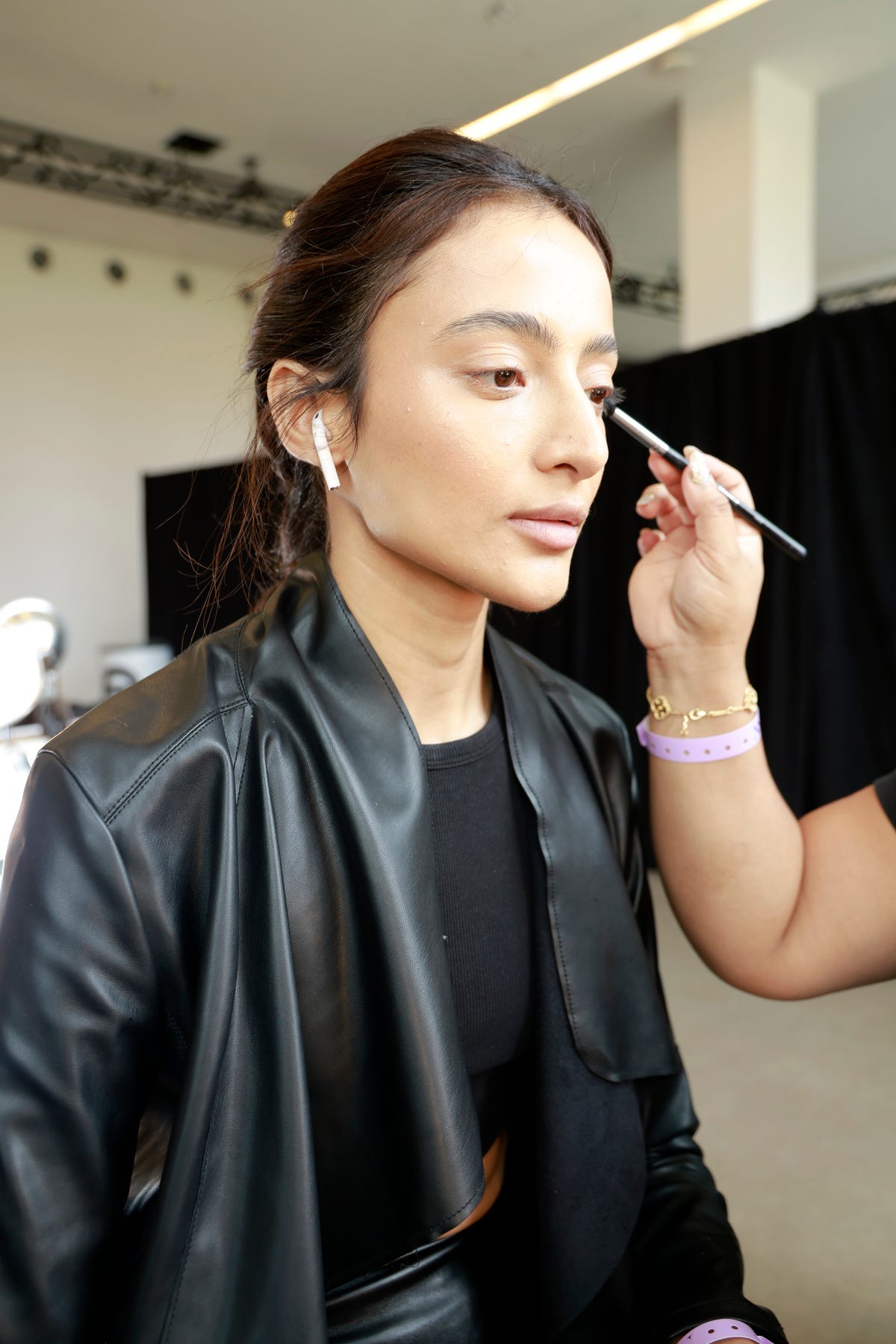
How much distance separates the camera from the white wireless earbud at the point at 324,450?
0.97 metres

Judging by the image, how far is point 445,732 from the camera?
104 cm

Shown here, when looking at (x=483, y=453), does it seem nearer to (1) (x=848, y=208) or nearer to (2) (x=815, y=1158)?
(2) (x=815, y=1158)

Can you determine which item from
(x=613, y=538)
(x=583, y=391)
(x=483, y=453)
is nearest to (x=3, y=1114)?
(x=483, y=453)

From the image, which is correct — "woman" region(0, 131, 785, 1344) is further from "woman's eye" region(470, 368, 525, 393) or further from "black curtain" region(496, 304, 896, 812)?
"black curtain" region(496, 304, 896, 812)

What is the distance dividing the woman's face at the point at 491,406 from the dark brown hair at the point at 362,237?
0.02 meters

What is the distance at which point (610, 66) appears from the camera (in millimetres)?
4645

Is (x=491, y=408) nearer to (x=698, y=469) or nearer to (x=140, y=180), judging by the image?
(x=698, y=469)

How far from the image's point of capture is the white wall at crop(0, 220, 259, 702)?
6840 millimetres

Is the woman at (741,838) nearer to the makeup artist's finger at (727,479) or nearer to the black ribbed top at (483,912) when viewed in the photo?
the makeup artist's finger at (727,479)

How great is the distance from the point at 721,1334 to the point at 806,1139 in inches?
61.9

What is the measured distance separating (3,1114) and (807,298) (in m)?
5.36

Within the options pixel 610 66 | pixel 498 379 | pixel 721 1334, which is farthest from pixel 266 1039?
pixel 610 66

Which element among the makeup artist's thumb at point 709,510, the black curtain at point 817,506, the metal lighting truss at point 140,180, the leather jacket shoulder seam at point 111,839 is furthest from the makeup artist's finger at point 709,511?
the metal lighting truss at point 140,180

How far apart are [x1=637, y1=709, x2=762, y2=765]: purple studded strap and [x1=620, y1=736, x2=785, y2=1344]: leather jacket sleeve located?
0.10 metres
